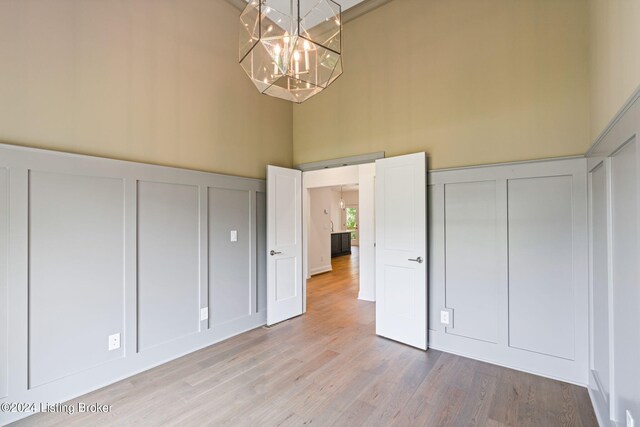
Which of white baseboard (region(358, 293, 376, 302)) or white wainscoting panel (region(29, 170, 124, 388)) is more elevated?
white wainscoting panel (region(29, 170, 124, 388))

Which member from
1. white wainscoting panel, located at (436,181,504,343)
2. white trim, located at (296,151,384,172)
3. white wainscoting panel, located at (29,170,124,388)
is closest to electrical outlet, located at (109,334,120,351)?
white wainscoting panel, located at (29,170,124,388)

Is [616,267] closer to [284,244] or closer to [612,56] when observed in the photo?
[612,56]

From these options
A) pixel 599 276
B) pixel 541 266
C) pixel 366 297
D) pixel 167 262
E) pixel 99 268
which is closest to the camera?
pixel 599 276

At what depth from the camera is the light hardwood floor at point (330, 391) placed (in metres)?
2.06

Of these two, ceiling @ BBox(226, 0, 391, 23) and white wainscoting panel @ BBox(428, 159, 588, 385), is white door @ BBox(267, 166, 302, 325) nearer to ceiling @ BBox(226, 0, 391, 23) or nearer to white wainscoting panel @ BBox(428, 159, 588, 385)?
white wainscoting panel @ BBox(428, 159, 588, 385)

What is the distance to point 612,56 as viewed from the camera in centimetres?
173

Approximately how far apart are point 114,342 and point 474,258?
11.2 feet

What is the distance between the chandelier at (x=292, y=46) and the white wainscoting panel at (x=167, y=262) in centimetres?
155

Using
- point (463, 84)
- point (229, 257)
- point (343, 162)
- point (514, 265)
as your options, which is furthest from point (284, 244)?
point (463, 84)

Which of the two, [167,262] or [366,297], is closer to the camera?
[167,262]

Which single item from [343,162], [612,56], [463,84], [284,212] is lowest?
[284,212]

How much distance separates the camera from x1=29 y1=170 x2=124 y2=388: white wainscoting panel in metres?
2.14

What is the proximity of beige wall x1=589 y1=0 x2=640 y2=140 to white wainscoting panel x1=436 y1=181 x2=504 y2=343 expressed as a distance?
99 cm

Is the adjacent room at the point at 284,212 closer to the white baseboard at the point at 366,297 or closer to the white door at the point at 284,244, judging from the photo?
the white door at the point at 284,244
